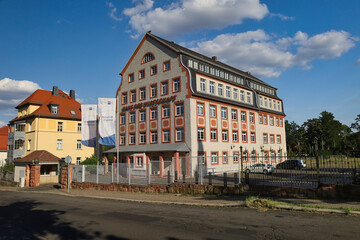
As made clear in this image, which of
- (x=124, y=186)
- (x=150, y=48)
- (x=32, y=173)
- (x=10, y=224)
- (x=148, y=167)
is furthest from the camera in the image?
(x=150, y=48)

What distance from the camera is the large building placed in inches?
1207

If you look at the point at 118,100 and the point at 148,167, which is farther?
the point at 118,100

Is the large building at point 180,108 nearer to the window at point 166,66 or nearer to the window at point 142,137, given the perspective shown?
the window at point 142,137

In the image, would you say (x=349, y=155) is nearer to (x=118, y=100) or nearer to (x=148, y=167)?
(x=148, y=167)

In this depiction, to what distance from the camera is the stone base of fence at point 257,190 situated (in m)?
12.7

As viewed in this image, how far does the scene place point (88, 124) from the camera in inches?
1209

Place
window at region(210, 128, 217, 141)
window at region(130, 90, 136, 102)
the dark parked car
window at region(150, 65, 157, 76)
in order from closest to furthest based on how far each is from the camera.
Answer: the dark parked car < window at region(210, 128, 217, 141) < window at region(150, 65, 157, 76) < window at region(130, 90, 136, 102)

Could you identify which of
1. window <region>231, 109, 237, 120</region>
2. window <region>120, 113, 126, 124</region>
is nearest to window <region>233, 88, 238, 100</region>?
window <region>231, 109, 237, 120</region>

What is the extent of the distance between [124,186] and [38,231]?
491 inches

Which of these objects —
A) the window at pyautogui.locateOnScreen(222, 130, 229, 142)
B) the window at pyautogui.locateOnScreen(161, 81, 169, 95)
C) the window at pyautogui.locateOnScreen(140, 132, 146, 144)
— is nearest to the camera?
the window at pyautogui.locateOnScreen(161, 81, 169, 95)

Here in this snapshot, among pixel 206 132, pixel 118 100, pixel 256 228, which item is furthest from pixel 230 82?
pixel 256 228

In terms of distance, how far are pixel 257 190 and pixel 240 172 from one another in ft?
5.64

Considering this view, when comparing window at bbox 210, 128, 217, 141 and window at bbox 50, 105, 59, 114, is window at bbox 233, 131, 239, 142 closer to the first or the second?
window at bbox 210, 128, 217, 141

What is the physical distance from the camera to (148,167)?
20.0 meters
